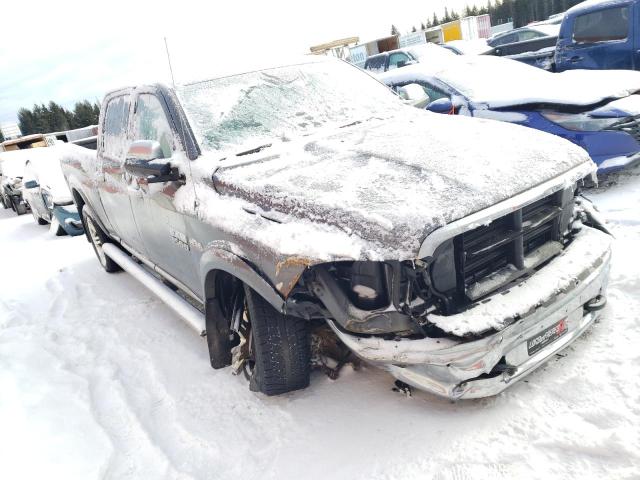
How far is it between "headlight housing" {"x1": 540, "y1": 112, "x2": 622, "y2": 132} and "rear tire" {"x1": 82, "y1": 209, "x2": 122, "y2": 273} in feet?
16.0

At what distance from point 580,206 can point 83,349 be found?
369cm

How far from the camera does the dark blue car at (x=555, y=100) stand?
4.92 meters

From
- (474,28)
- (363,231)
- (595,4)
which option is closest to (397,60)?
(595,4)

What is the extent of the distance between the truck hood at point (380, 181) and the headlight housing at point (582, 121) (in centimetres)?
235

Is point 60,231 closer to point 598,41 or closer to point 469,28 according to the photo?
point 598,41

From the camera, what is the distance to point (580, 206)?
3.06 m

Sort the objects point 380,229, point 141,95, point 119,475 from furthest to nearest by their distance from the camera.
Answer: point 141,95
point 119,475
point 380,229

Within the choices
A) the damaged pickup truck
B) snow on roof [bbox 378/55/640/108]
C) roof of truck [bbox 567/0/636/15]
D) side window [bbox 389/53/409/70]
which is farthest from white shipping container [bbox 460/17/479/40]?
the damaged pickup truck

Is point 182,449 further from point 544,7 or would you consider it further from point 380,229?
point 544,7

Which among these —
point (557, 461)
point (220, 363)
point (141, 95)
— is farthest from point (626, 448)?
point (141, 95)

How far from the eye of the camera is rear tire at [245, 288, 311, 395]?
2639 mm

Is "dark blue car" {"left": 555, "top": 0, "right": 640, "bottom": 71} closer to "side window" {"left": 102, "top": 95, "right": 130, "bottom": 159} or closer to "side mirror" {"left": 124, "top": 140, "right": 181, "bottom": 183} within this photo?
"side window" {"left": 102, "top": 95, "right": 130, "bottom": 159}

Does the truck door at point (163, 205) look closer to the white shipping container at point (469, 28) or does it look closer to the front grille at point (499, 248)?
the front grille at point (499, 248)

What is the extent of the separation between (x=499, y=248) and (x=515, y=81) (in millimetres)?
4362
